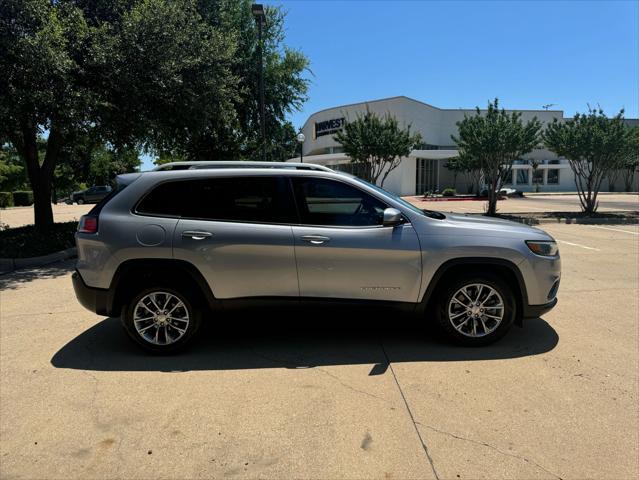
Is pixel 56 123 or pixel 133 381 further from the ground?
pixel 56 123

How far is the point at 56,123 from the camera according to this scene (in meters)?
8.87

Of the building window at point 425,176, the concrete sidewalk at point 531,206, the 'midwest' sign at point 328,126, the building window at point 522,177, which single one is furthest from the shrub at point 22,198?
the building window at point 522,177

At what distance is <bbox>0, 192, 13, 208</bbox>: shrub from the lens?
3405 cm

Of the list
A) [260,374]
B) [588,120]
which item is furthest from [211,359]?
[588,120]

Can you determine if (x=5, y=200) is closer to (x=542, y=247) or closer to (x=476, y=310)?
(x=476, y=310)

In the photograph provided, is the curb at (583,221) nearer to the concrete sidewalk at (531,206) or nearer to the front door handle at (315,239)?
the concrete sidewalk at (531,206)

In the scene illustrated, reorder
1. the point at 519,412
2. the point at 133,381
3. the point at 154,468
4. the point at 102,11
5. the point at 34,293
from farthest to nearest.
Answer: the point at 102,11, the point at 34,293, the point at 133,381, the point at 519,412, the point at 154,468

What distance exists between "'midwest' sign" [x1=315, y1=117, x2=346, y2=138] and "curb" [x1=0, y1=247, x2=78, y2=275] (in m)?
44.2

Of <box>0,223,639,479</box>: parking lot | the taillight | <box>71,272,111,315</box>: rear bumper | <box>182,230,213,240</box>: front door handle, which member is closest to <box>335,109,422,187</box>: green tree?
<box>0,223,639,479</box>: parking lot

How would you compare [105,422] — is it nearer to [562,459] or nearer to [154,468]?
[154,468]

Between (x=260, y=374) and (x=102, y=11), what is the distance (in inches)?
405

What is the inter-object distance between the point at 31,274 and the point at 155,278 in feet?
18.3

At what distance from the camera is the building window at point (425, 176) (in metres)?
50.5

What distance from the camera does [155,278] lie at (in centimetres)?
412
